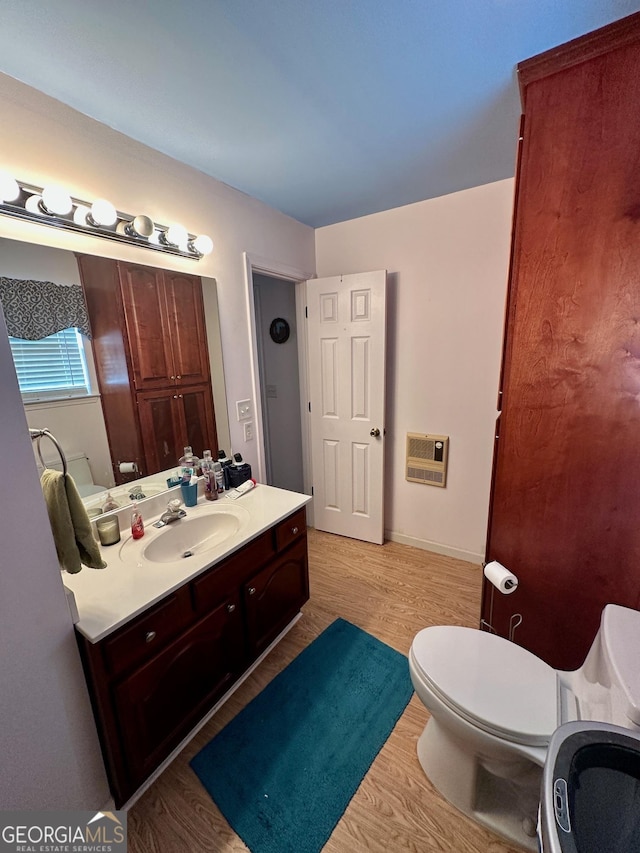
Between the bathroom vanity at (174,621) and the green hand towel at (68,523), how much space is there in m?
0.17

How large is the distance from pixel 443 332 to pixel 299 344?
110 centimetres

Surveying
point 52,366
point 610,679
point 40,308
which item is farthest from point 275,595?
point 40,308

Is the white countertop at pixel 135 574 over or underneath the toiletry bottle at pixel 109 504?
underneath

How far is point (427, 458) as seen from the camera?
2.41 meters

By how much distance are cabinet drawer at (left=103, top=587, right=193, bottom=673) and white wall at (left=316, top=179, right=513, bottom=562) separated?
1.78m

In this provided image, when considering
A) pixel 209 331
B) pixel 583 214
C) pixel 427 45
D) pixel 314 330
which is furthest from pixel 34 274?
pixel 583 214

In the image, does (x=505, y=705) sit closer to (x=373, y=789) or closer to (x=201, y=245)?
(x=373, y=789)

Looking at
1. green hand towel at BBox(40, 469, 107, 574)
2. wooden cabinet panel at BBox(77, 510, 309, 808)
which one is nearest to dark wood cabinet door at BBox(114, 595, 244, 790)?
wooden cabinet panel at BBox(77, 510, 309, 808)

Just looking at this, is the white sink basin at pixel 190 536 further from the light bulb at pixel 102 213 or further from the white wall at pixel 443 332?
the white wall at pixel 443 332

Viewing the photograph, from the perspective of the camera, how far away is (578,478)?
1.24 m

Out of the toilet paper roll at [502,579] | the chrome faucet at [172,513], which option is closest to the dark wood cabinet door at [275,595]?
the chrome faucet at [172,513]

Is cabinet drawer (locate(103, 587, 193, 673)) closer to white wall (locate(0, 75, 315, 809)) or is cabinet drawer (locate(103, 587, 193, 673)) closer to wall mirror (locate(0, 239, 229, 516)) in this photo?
white wall (locate(0, 75, 315, 809))

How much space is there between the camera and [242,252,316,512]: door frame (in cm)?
205

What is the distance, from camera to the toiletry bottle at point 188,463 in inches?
66.9
